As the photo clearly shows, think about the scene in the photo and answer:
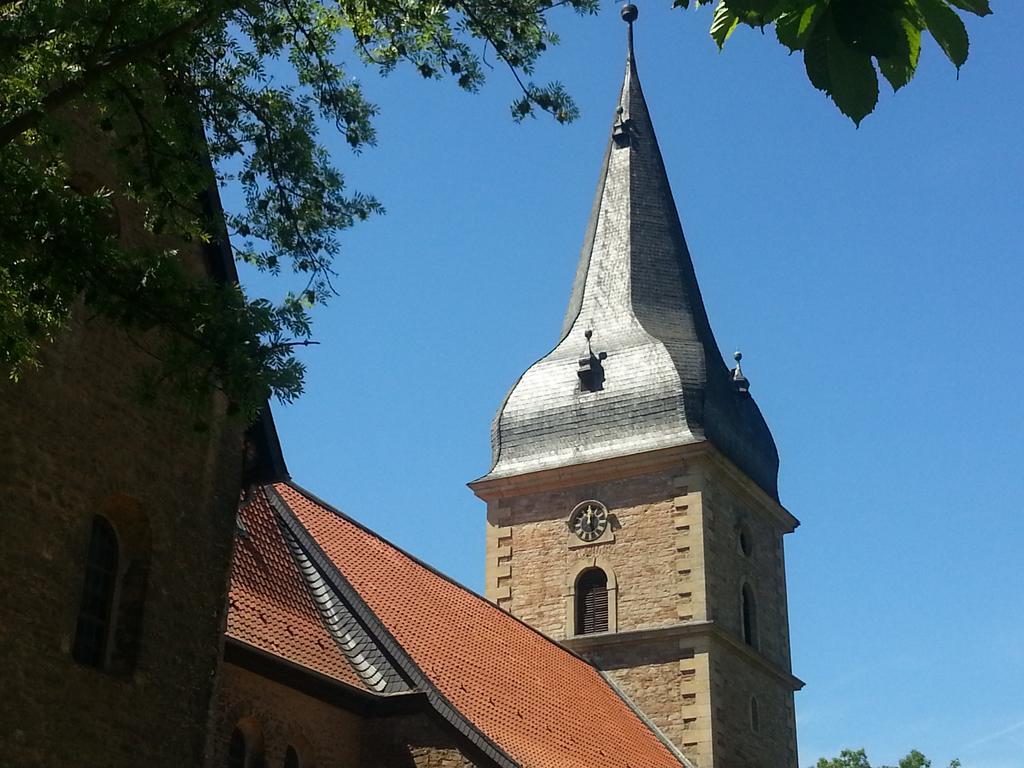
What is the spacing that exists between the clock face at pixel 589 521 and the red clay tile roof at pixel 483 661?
3.72 metres

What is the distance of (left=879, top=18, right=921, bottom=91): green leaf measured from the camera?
9.75ft

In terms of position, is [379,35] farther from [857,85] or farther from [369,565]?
[369,565]

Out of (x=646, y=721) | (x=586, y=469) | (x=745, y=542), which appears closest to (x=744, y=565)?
(x=745, y=542)

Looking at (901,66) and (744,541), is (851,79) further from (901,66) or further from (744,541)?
(744,541)

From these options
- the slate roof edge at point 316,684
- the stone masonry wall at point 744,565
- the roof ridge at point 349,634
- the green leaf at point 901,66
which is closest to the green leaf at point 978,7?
the green leaf at point 901,66

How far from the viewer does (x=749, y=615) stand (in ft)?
89.3

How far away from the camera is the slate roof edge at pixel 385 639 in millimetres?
15281

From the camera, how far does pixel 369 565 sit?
18875 millimetres

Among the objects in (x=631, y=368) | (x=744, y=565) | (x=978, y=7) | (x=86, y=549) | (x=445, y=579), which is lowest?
(x=978, y=7)

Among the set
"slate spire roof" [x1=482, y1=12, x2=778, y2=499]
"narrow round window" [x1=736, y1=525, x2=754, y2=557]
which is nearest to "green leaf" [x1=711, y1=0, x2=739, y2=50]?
"slate spire roof" [x1=482, y1=12, x2=778, y2=499]

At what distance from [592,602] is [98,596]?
54.1 ft


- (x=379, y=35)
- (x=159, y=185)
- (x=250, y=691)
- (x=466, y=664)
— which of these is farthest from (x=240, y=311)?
(x=466, y=664)

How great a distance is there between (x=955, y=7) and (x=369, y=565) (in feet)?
54.1

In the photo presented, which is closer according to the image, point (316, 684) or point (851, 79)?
point (851, 79)
